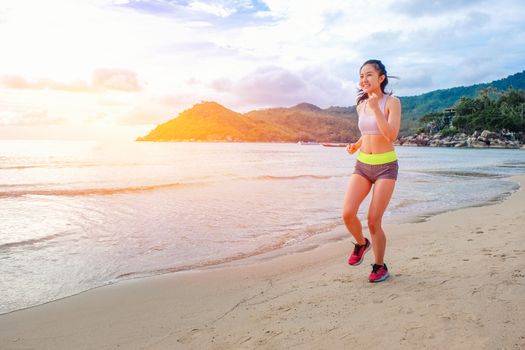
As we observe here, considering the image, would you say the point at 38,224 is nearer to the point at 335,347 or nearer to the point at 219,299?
the point at 219,299

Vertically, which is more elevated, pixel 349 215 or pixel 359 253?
pixel 349 215

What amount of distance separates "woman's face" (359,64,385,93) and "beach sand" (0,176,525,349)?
200 centimetres

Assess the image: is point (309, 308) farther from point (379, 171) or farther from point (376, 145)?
point (376, 145)

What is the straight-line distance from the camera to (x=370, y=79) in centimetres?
414

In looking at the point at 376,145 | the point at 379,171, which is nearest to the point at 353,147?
the point at 376,145

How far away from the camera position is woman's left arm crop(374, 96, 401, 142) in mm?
3943

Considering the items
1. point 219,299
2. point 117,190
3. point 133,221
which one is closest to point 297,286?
point 219,299

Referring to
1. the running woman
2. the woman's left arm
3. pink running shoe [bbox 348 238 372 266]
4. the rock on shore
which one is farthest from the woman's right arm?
the rock on shore

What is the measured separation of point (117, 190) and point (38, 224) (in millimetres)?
7110

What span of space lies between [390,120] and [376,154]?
382 millimetres

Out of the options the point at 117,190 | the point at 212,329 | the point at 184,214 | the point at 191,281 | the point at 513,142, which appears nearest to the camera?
the point at 212,329

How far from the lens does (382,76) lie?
4.16 meters

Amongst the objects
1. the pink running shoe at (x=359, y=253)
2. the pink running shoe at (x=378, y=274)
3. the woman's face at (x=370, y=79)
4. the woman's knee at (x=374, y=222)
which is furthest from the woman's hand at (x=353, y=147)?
the pink running shoe at (x=378, y=274)

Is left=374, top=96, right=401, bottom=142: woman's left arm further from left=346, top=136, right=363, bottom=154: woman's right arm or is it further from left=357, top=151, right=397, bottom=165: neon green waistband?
left=346, top=136, right=363, bottom=154: woman's right arm
